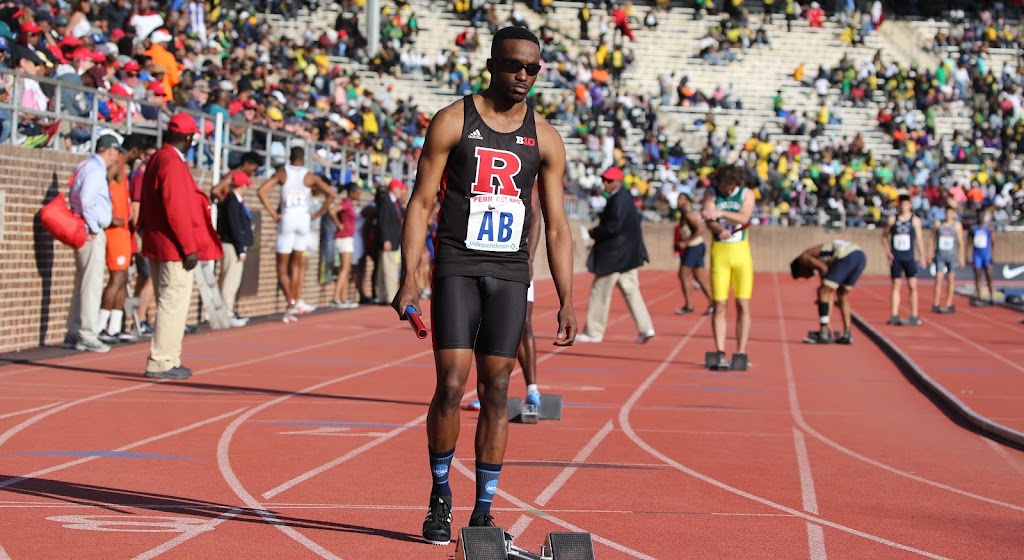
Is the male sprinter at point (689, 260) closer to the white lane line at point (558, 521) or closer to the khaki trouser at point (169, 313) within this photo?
the khaki trouser at point (169, 313)

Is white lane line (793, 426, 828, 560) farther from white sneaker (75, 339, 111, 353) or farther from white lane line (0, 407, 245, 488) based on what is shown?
white sneaker (75, 339, 111, 353)

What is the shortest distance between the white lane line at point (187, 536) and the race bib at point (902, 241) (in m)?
17.9

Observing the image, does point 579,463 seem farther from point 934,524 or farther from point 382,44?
point 382,44

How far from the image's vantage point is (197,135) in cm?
1958

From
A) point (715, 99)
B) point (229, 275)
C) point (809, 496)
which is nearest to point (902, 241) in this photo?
point (229, 275)

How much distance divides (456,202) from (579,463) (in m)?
3.03

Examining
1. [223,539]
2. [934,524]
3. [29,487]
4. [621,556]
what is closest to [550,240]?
[621,556]

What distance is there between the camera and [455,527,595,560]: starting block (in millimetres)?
5523

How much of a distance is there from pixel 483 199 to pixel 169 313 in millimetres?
6936

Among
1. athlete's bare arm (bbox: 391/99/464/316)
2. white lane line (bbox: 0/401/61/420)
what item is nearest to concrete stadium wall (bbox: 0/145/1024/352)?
white lane line (bbox: 0/401/61/420)

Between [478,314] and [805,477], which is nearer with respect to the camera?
[478,314]

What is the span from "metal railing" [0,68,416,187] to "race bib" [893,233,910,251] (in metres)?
8.97

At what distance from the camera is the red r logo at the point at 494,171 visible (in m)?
6.43

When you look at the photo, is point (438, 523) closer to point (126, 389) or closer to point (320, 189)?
point (126, 389)
